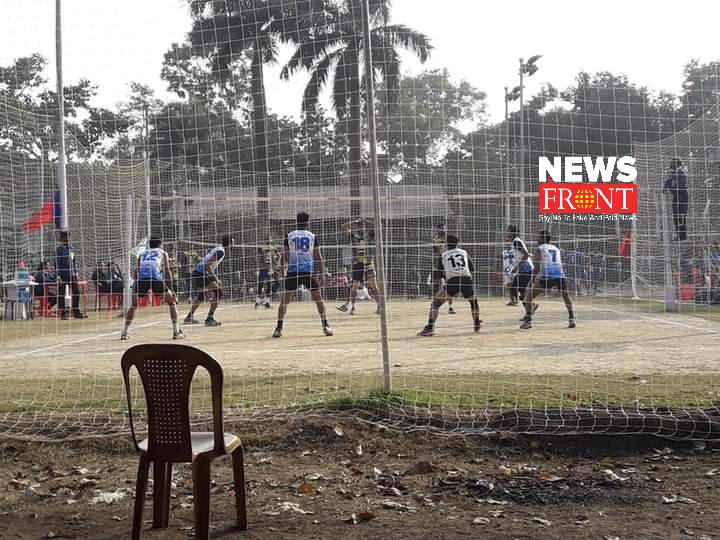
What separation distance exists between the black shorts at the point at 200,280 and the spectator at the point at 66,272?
2183mm

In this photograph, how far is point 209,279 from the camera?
50.1 ft

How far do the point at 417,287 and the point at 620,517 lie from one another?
12519 mm

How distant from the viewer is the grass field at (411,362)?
7684 millimetres

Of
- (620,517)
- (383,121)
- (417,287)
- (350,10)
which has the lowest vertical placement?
(620,517)

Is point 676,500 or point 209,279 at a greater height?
point 209,279

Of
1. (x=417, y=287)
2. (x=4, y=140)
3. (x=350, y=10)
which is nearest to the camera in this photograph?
(x=350, y=10)

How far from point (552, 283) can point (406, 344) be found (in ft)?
11.6

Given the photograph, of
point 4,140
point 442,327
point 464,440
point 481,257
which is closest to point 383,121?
point 464,440

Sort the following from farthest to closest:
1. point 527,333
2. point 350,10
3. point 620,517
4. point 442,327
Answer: point 442,327, point 527,333, point 350,10, point 620,517

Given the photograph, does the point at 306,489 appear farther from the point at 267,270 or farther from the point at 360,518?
the point at 267,270

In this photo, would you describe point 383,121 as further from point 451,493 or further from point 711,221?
point 711,221

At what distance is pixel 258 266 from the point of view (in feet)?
52.6

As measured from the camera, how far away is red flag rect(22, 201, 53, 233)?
611 inches

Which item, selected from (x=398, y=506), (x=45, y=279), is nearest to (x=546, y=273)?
(x=398, y=506)
